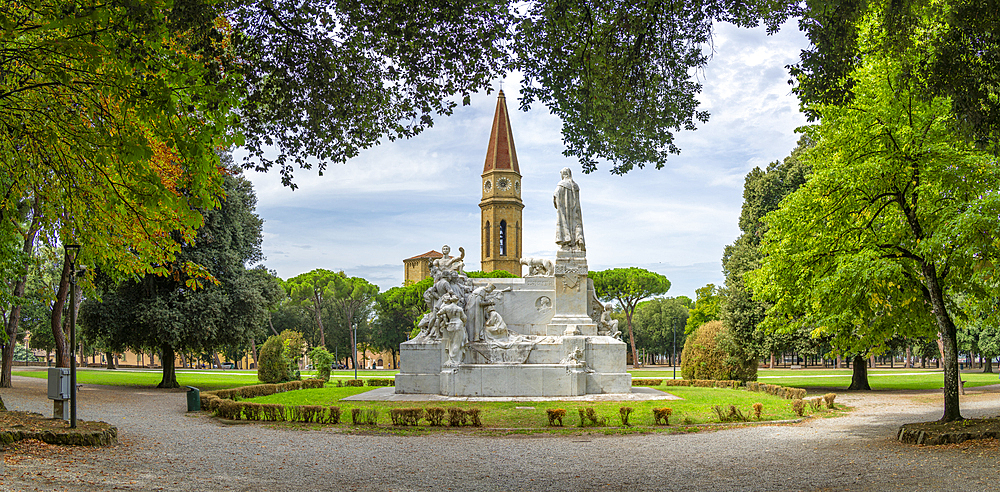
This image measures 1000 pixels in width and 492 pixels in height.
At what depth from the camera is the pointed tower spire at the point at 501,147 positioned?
3575 inches

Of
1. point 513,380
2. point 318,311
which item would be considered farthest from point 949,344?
point 318,311

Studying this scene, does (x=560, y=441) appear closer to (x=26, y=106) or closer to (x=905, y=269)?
(x=905, y=269)

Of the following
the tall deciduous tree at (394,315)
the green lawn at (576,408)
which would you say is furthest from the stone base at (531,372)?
the tall deciduous tree at (394,315)

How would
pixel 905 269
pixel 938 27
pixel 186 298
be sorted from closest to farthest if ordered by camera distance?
pixel 938 27 < pixel 905 269 < pixel 186 298

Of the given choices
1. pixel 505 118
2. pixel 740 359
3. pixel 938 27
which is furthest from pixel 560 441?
pixel 505 118

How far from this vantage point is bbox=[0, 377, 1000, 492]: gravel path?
846 cm

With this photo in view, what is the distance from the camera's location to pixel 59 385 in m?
13.2

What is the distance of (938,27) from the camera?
38.4ft

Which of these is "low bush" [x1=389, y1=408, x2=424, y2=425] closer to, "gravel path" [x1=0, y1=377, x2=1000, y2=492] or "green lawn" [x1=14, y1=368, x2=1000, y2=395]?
"gravel path" [x1=0, y1=377, x2=1000, y2=492]

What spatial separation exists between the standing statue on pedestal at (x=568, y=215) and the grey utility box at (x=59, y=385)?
14.0 metres

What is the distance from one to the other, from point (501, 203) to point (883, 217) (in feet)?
252

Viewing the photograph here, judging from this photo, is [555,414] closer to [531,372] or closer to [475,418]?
[475,418]

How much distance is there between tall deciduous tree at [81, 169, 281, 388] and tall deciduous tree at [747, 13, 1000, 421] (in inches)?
847

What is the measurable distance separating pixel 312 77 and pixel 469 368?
13.2 meters
